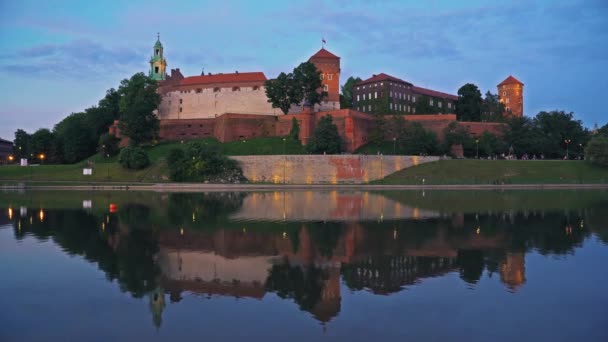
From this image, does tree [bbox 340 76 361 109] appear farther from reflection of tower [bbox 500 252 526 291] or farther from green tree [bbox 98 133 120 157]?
reflection of tower [bbox 500 252 526 291]

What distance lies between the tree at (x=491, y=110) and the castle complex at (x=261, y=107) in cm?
648

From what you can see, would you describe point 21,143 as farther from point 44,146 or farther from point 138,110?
point 138,110

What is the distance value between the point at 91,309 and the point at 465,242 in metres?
11.7

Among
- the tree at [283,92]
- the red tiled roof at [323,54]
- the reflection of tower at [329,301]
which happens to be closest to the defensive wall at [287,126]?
the tree at [283,92]

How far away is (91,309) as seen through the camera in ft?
30.8

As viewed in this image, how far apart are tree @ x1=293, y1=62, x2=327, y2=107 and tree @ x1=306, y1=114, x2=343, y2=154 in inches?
270

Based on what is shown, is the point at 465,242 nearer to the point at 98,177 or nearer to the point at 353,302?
the point at 353,302

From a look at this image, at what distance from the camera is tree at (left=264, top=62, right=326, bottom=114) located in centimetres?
6016

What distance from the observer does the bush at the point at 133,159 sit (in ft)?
171

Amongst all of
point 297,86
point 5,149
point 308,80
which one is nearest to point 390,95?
point 308,80

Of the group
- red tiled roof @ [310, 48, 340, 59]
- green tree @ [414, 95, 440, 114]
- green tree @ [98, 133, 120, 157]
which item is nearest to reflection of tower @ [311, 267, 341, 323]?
green tree @ [98, 133, 120, 157]

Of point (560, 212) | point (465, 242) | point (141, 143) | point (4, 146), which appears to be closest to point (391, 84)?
point (141, 143)

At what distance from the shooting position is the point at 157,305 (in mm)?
9719

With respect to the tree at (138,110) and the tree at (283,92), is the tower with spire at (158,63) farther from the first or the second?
the tree at (283,92)
